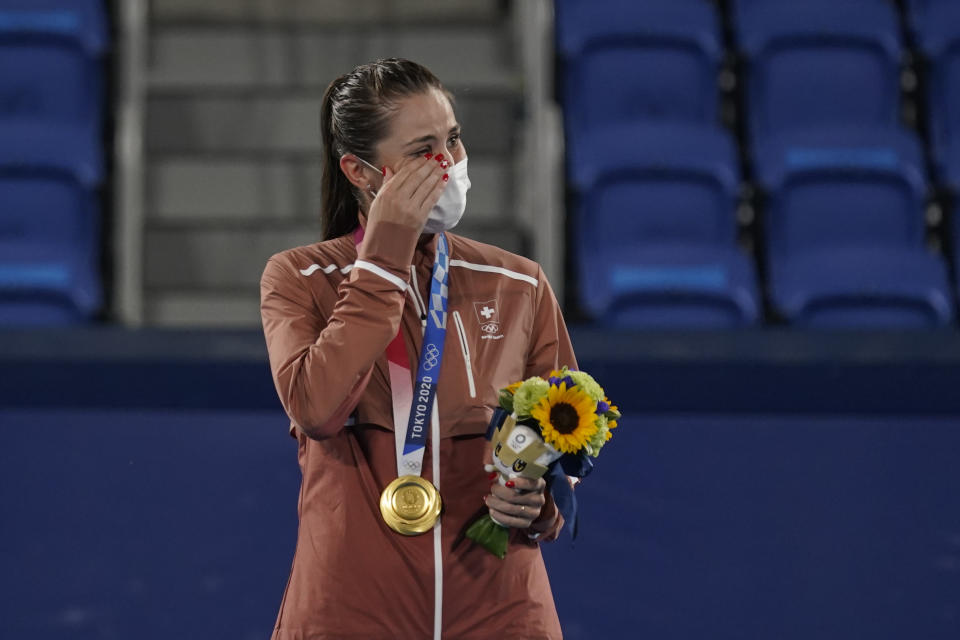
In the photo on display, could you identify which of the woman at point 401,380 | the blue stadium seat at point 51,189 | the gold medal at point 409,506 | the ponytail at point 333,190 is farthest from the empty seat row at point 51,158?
the gold medal at point 409,506

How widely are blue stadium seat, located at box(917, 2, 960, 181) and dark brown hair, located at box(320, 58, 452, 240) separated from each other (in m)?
3.81

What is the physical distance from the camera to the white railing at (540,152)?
4.50 metres

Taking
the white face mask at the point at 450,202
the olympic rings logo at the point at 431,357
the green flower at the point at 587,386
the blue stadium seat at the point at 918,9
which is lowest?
the green flower at the point at 587,386

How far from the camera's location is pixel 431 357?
1.42 meters

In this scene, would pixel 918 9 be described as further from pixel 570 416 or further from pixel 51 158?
pixel 570 416

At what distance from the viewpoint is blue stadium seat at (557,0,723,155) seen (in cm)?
492

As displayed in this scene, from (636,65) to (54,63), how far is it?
92.4 inches

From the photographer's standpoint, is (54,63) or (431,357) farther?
(54,63)

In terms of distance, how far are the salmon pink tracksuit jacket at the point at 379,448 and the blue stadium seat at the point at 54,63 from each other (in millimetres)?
3704

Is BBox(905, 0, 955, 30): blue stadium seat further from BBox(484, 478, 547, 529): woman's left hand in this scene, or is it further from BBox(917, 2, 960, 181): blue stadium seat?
BBox(484, 478, 547, 529): woman's left hand

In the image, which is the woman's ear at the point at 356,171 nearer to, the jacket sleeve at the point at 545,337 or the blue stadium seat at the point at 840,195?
the jacket sleeve at the point at 545,337

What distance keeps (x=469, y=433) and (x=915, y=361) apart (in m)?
1.09

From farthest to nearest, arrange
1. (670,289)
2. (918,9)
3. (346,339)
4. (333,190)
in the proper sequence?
1. (918,9)
2. (670,289)
3. (333,190)
4. (346,339)

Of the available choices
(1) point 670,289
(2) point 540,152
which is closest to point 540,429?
(1) point 670,289
